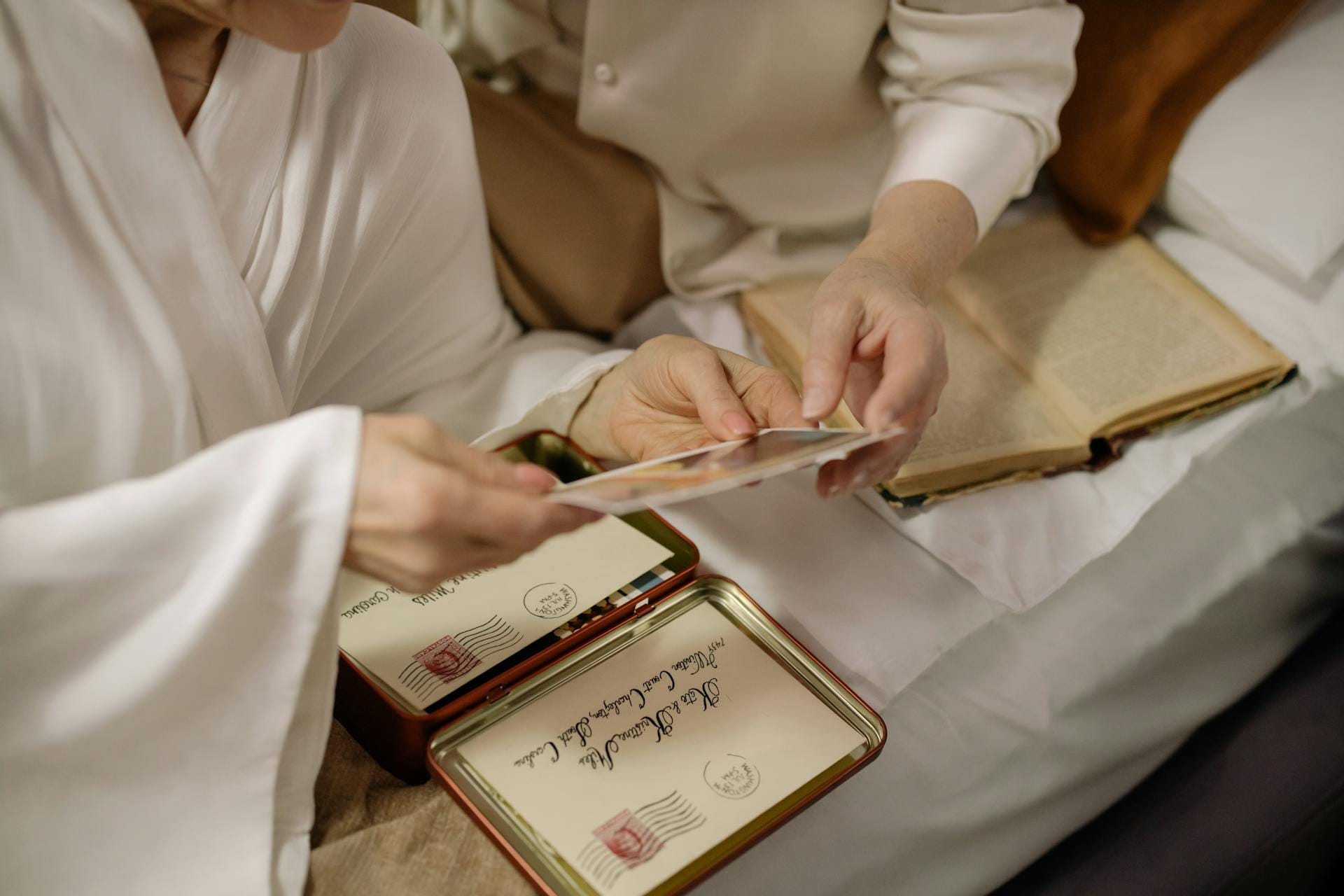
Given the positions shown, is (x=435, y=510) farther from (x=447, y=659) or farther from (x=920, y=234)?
(x=920, y=234)

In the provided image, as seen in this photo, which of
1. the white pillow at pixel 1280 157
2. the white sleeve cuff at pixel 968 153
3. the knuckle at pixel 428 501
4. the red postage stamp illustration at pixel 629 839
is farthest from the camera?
the white pillow at pixel 1280 157

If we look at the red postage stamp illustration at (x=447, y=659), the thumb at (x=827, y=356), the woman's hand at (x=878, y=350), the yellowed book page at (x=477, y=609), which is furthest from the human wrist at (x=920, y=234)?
the red postage stamp illustration at (x=447, y=659)

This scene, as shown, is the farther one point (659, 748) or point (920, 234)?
point (920, 234)

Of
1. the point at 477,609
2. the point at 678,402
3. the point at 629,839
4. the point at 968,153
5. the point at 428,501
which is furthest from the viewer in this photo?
the point at 968,153

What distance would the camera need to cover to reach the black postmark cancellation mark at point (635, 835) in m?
0.57

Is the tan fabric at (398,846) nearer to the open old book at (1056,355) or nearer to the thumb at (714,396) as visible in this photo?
the thumb at (714,396)

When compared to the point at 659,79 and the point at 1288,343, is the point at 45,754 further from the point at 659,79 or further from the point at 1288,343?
the point at 1288,343

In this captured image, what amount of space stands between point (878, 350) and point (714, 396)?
0.44 feet

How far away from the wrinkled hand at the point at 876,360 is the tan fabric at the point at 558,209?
14.6 inches

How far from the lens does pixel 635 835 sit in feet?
1.93

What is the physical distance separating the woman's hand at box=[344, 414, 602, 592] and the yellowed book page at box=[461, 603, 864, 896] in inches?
6.5

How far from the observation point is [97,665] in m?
0.51

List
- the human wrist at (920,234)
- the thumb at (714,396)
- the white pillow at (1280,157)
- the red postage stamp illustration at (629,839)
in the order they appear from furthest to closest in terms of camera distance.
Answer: the white pillow at (1280,157), the human wrist at (920,234), the thumb at (714,396), the red postage stamp illustration at (629,839)

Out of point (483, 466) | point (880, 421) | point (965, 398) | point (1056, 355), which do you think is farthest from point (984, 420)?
point (483, 466)
